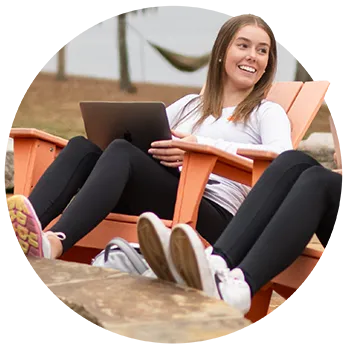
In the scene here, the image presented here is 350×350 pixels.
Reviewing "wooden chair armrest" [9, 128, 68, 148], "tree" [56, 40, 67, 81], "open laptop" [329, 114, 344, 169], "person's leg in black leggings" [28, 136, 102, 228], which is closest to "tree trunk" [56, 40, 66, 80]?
"tree" [56, 40, 67, 81]

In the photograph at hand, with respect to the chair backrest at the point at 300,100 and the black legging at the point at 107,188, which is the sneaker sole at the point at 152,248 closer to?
the black legging at the point at 107,188

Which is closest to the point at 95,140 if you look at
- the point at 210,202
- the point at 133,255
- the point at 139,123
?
the point at 139,123

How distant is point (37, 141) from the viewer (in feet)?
8.39

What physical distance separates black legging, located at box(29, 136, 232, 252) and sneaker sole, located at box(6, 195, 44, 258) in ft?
0.60

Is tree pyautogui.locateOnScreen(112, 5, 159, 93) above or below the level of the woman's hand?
above

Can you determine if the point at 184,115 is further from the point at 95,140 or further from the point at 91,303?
the point at 91,303

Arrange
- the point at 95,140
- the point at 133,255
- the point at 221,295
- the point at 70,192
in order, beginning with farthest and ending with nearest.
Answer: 1. the point at 95,140
2. the point at 70,192
3. the point at 133,255
4. the point at 221,295

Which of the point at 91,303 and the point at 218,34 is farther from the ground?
the point at 218,34

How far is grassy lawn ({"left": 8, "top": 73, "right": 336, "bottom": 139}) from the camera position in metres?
5.32

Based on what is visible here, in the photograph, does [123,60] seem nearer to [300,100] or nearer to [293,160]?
[300,100]

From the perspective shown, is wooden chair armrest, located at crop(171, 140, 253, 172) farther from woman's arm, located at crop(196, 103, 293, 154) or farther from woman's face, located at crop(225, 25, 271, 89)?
woman's face, located at crop(225, 25, 271, 89)

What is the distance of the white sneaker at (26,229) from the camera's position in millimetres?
1867

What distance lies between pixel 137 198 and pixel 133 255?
526 mm

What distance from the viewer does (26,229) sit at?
6.15 ft
